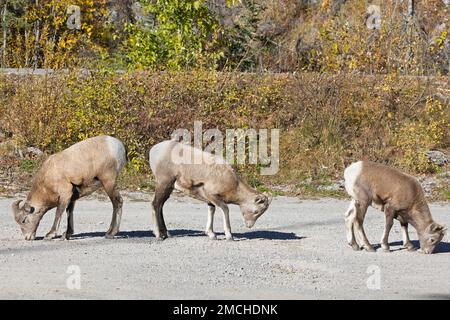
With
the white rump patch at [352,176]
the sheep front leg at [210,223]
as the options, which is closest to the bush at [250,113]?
the sheep front leg at [210,223]

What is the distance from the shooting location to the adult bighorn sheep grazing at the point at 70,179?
49.0 feet

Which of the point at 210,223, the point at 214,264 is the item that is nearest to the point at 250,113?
the point at 210,223

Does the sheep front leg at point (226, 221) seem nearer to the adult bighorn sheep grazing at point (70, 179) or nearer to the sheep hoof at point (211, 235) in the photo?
the sheep hoof at point (211, 235)

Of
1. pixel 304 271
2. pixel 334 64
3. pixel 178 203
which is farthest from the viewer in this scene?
pixel 334 64

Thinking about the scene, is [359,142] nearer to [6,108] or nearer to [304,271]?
[6,108]

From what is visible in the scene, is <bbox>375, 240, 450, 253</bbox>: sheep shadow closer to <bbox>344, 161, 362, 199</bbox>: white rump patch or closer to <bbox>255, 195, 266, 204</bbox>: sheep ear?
<bbox>344, 161, 362, 199</bbox>: white rump patch

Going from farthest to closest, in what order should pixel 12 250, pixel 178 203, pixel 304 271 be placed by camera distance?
pixel 178 203 < pixel 12 250 < pixel 304 271

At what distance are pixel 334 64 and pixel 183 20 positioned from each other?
14.0 feet

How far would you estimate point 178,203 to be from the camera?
20.1 m

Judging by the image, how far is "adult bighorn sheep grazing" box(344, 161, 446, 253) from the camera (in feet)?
48.1

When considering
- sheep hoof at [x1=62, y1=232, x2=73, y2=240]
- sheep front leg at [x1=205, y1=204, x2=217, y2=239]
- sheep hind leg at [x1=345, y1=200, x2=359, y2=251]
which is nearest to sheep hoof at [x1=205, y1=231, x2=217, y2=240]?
sheep front leg at [x1=205, y1=204, x2=217, y2=239]

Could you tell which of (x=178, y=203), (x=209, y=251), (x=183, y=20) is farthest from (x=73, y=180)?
(x=183, y=20)

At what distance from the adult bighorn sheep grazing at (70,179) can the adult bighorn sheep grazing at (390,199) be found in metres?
3.70

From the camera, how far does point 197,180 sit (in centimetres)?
1524
